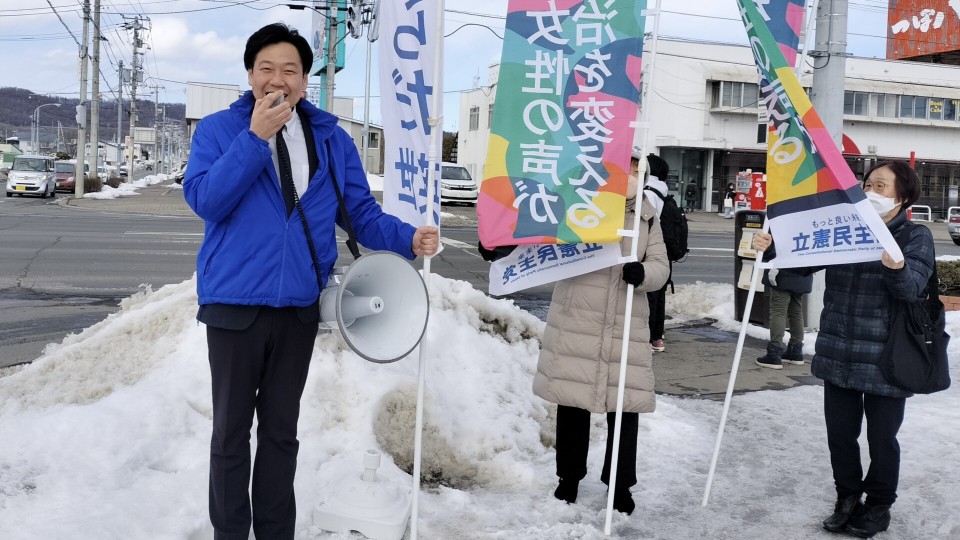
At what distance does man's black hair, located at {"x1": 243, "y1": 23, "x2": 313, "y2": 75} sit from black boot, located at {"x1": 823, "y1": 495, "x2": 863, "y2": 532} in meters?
3.29

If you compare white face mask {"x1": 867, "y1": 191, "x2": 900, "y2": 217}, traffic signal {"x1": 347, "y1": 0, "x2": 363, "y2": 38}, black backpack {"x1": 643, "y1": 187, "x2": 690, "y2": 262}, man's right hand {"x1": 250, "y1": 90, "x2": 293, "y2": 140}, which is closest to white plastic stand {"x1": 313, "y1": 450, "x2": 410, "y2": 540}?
man's right hand {"x1": 250, "y1": 90, "x2": 293, "y2": 140}

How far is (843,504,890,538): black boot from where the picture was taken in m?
4.06

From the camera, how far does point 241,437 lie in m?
2.97

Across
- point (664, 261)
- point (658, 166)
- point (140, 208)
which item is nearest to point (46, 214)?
point (140, 208)

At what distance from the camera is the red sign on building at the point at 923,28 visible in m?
39.8

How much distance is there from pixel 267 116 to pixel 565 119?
1620 millimetres

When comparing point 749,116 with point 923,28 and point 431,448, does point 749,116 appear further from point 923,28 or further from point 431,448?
point 431,448

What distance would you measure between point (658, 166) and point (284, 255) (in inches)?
184

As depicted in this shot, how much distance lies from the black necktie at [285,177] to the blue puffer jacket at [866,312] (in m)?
2.69

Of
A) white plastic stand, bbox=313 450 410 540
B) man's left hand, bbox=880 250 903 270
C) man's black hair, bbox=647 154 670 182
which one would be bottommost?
white plastic stand, bbox=313 450 410 540

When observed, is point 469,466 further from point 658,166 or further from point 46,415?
point 658,166

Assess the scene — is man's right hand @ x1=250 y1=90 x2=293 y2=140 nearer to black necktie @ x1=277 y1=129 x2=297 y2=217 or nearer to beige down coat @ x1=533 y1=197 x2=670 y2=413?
black necktie @ x1=277 y1=129 x2=297 y2=217

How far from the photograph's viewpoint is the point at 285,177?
115 inches

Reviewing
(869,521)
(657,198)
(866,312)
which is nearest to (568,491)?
(869,521)
